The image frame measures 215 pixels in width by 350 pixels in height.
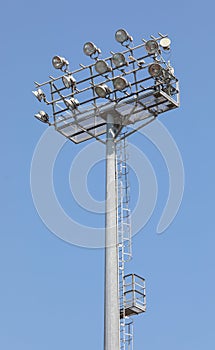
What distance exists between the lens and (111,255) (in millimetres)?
32094

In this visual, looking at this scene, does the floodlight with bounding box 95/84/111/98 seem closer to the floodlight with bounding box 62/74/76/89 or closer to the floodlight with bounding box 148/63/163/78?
the floodlight with bounding box 62/74/76/89

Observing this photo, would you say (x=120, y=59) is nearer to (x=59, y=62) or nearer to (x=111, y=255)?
(x=59, y=62)

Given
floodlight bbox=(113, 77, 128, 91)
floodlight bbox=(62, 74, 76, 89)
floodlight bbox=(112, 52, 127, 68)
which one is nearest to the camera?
floodlight bbox=(113, 77, 128, 91)

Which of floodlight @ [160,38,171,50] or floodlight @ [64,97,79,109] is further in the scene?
floodlight @ [64,97,79,109]

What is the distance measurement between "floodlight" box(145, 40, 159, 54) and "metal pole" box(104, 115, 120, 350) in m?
2.62

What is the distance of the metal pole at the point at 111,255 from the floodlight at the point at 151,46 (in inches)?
103

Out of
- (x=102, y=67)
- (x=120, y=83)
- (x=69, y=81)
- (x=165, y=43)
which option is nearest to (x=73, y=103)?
(x=69, y=81)

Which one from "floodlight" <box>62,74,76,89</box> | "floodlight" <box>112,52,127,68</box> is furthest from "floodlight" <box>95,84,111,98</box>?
"floodlight" <box>62,74,76,89</box>

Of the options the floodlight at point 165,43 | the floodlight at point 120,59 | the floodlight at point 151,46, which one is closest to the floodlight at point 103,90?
the floodlight at point 120,59

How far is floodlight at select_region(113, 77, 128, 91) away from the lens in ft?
109

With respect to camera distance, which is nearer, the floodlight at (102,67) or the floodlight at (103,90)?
the floodlight at (103,90)

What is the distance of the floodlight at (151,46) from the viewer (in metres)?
34.0

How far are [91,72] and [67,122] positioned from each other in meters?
1.95

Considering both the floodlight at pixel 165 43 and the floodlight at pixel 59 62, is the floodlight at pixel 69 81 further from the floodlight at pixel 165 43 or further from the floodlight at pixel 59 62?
the floodlight at pixel 165 43
